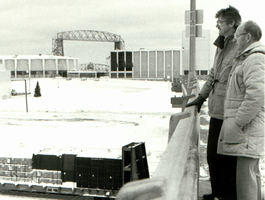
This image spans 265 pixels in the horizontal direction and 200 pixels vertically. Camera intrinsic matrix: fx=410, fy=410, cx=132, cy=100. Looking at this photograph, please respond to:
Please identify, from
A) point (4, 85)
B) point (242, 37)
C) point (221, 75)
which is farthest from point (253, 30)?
point (4, 85)

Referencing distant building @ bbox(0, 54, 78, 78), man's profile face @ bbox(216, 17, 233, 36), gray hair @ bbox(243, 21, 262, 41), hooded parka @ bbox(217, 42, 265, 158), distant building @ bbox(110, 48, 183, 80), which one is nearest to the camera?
hooded parka @ bbox(217, 42, 265, 158)

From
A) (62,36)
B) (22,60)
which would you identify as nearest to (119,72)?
(22,60)

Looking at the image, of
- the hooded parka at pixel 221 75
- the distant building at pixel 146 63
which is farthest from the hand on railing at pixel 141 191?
the distant building at pixel 146 63

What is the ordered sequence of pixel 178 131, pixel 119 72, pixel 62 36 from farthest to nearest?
pixel 62 36 → pixel 119 72 → pixel 178 131

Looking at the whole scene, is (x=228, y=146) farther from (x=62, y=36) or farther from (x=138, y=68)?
(x=62, y=36)

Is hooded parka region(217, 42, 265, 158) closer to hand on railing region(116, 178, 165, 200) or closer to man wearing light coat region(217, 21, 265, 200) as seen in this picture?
man wearing light coat region(217, 21, 265, 200)

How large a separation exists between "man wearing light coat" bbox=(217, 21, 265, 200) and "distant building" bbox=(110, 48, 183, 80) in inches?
4510

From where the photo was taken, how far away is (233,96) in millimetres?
3309

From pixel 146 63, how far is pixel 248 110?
379ft

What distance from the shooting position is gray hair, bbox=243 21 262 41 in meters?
3.25

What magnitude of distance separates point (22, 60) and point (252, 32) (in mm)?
121402

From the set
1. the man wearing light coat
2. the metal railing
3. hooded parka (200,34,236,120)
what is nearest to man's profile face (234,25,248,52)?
the man wearing light coat

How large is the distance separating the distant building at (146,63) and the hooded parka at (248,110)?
376ft

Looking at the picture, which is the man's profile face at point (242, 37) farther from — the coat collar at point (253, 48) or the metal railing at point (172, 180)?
the metal railing at point (172, 180)
